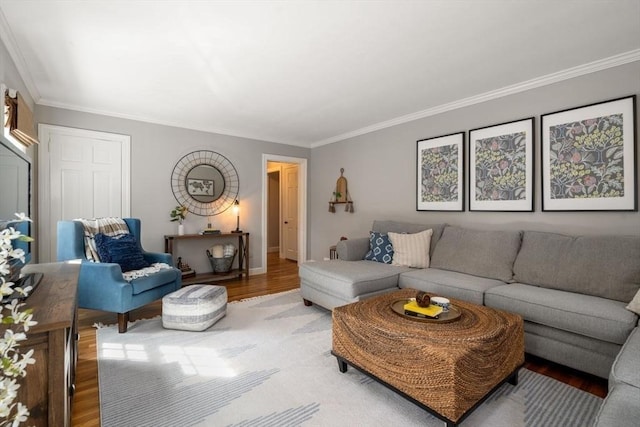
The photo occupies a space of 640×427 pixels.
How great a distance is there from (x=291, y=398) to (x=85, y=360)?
1.61 metres

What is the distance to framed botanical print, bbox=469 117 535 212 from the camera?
3033 millimetres

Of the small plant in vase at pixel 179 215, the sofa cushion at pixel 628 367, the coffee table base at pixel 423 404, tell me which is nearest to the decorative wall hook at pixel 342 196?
the small plant in vase at pixel 179 215

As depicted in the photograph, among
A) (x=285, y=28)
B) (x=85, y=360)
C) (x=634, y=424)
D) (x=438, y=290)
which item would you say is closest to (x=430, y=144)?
(x=438, y=290)

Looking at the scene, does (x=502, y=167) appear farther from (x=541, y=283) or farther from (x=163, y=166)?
(x=163, y=166)

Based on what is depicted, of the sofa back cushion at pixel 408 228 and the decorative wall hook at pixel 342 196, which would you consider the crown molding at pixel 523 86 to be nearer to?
the decorative wall hook at pixel 342 196

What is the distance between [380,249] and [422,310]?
168cm

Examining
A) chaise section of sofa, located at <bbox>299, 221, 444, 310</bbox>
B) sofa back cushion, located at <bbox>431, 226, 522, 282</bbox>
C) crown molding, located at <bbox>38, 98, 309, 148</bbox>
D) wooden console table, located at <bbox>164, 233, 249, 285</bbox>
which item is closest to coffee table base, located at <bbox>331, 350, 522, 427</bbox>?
chaise section of sofa, located at <bbox>299, 221, 444, 310</bbox>

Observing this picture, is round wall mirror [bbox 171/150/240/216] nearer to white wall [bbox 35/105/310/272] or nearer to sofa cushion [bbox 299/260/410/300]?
white wall [bbox 35/105/310/272]

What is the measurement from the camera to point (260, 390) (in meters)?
1.92

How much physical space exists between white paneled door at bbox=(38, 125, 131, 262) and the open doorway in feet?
6.76

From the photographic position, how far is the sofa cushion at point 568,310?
1.88 metres

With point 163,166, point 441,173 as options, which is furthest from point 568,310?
point 163,166

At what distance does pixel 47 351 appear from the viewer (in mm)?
1202

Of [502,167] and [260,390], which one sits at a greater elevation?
[502,167]
